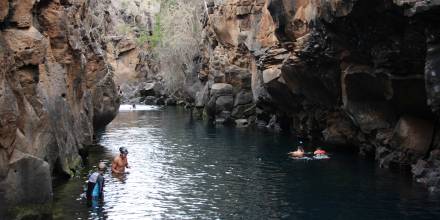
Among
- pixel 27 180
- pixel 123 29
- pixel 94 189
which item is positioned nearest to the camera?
pixel 27 180

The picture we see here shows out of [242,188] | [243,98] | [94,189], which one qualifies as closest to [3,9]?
[94,189]

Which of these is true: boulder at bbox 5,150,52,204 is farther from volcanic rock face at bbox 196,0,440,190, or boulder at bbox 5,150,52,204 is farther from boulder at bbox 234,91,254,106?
boulder at bbox 234,91,254,106

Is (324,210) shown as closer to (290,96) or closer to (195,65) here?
(290,96)

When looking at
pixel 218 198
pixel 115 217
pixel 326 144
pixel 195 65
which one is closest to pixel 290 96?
pixel 326 144

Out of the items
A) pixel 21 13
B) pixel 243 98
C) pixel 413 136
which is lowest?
pixel 413 136

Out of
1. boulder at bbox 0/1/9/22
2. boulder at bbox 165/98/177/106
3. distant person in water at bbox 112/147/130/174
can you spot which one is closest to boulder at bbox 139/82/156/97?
boulder at bbox 165/98/177/106

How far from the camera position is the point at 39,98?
24422 millimetres

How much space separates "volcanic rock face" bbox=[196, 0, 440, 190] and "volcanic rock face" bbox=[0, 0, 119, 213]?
14.4 m

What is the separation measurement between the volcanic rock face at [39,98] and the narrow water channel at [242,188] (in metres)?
2.17

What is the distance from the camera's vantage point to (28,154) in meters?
21.1

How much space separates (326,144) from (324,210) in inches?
825

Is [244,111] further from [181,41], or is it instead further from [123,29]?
[123,29]

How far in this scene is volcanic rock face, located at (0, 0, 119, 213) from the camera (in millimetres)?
19812

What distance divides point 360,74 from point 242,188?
34.4 ft
